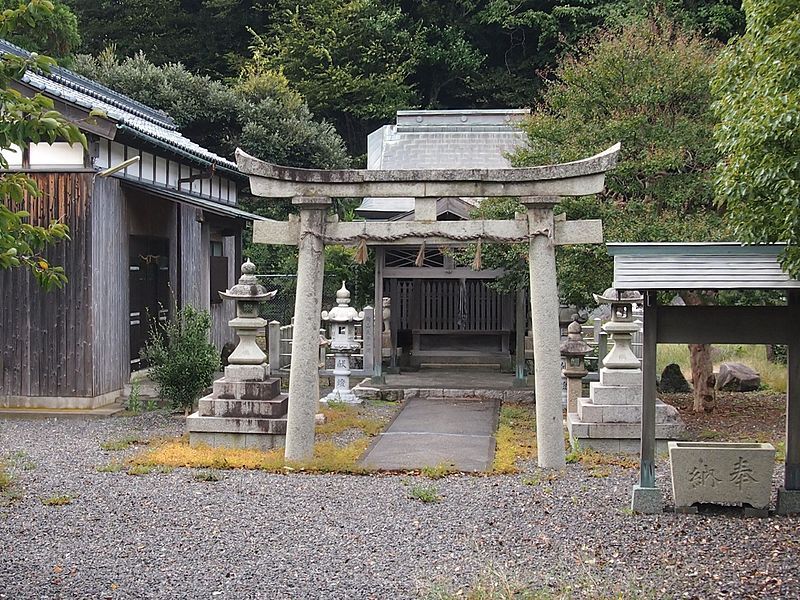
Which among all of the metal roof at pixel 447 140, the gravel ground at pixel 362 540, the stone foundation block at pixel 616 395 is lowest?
the gravel ground at pixel 362 540

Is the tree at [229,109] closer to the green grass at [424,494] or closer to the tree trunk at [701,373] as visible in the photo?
the tree trunk at [701,373]

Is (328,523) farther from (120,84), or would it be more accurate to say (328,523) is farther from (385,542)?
(120,84)

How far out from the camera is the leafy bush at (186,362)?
38.4ft

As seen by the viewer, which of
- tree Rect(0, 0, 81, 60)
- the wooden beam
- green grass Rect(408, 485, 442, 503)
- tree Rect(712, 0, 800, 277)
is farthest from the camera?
tree Rect(0, 0, 81, 60)

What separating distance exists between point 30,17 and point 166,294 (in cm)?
1121

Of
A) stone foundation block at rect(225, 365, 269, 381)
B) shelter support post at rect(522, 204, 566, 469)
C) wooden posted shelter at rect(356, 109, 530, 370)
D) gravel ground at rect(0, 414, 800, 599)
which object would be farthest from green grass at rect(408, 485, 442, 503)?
wooden posted shelter at rect(356, 109, 530, 370)

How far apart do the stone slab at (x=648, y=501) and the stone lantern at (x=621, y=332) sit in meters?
3.20

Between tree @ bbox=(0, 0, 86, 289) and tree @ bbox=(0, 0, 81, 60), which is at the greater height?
tree @ bbox=(0, 0, 81, 60)

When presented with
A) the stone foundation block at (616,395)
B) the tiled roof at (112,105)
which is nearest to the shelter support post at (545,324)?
the stone foundation block at (616,395)

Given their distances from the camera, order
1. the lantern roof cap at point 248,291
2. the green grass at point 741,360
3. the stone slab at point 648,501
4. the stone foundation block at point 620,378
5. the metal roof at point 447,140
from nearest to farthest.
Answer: the stone slab at point 648,501 < the stone foundation block at point 620,378 < the lantern roof cap at point 248,291 < the green grass at point 741,360 < the metal roof at point 447,140

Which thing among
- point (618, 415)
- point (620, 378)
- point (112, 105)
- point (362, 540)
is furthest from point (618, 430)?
point (112, 105)

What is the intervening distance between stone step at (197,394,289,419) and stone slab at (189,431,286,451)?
0.22 metres

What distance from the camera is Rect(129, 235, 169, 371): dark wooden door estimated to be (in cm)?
1362

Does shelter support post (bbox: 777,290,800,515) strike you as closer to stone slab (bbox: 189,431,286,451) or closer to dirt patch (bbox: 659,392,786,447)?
dirt patch (bbox: 659,392,786,447)
